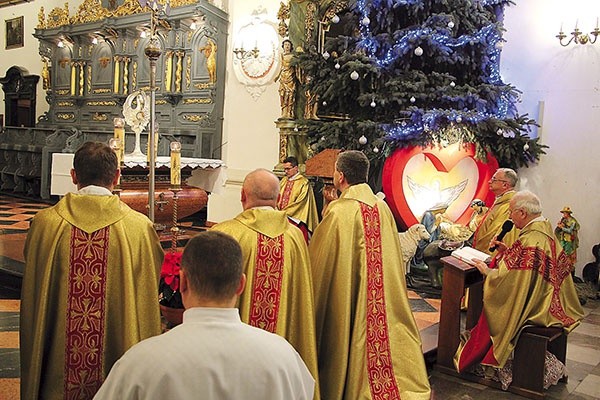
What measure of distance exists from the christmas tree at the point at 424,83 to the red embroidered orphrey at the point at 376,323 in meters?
3.91

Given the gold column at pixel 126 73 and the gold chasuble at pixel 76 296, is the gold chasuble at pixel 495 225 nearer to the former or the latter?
the gold chasuble at pixel 76 296

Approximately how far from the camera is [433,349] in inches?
187

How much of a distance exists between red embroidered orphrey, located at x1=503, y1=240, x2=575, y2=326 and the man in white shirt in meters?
3.02

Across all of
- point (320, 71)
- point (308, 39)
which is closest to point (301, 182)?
point (320, 71)

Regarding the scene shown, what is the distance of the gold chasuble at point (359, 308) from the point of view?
3404 mm

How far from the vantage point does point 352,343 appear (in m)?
3.43

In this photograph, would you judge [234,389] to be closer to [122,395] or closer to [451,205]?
[122,395]

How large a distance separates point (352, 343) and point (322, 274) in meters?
0.44

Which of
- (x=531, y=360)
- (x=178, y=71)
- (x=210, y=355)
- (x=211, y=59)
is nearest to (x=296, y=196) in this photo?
(x=531, y=360)

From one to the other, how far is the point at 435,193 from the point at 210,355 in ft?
23.0

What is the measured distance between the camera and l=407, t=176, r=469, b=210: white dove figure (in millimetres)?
7941

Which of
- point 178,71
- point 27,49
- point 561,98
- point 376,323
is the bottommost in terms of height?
point 376,323

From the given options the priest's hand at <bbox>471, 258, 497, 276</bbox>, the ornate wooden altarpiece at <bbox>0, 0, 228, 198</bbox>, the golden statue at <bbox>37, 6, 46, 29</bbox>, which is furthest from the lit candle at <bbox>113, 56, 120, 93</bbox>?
the priest's hand at <bbox>471, 258, 497, 276</bbox>

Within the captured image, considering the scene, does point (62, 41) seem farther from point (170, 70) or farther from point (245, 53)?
point (245, 53)
